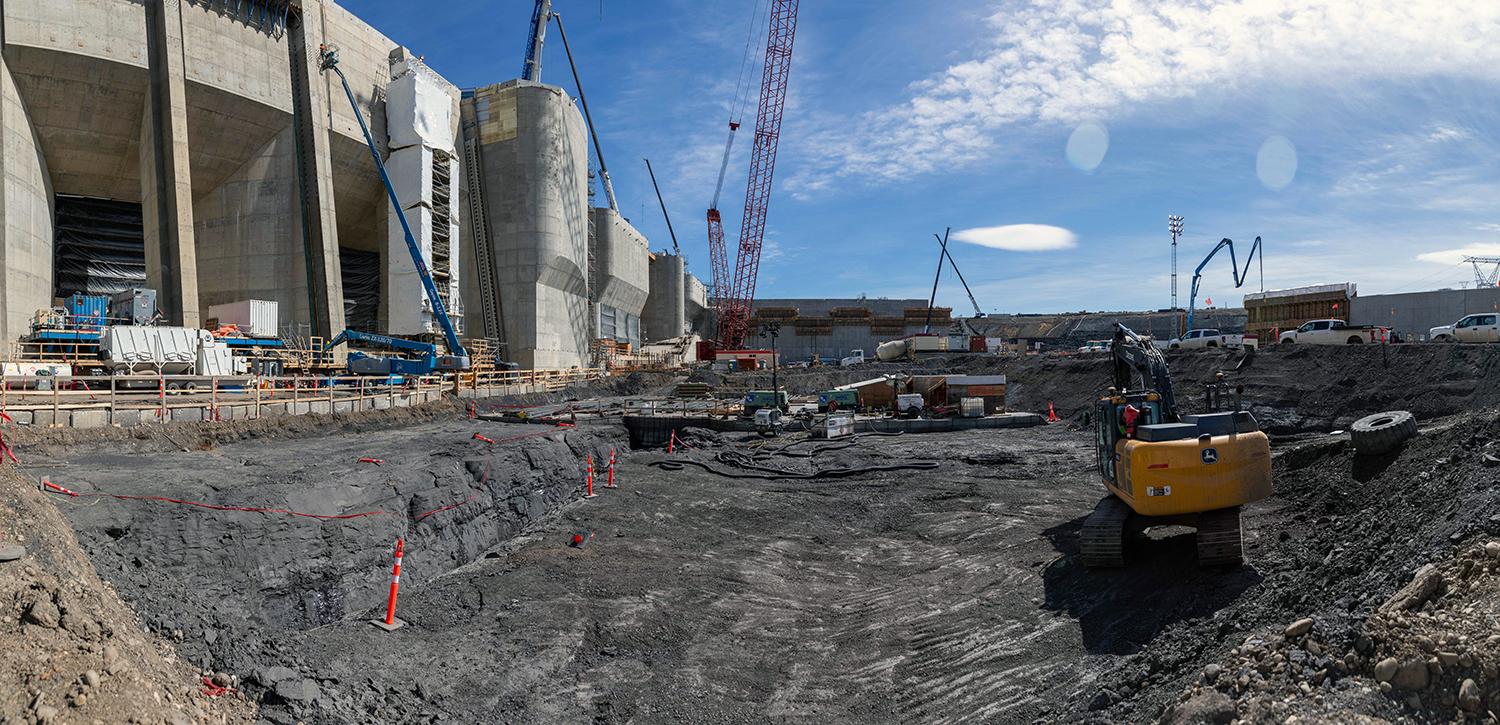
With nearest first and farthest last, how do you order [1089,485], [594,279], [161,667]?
[161,667] → [1089,485] → [594,279]

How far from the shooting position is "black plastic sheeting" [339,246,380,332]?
46719 millimetres

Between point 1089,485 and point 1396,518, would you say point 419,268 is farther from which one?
point 1396,518

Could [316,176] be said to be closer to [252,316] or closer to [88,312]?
[252,316]

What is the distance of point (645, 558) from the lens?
12391 millimetres

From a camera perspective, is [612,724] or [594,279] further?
[594,279]

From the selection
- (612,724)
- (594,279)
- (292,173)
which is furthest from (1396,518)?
(594,279)

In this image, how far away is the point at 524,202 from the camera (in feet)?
153

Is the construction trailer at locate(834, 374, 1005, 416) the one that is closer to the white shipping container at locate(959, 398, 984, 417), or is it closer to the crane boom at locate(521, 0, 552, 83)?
the white shipping container at locate(959, 398, 984, 417)

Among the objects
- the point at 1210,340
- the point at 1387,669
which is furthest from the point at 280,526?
the point at 1210,340

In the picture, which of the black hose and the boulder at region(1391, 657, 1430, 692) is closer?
the boulder at region(1391, 657, 1430, 692)

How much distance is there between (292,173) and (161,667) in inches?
1479

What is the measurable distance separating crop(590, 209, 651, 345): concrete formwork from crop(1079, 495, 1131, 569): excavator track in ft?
179

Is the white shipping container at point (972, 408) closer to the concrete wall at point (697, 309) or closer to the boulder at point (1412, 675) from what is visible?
the boulder at point (1412, 675)

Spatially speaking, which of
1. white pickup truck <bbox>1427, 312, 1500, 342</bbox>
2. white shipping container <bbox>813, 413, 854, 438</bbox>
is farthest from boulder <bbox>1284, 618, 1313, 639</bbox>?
white pickup truck <bbox>1427, 312, 1500, 342</bbox>
